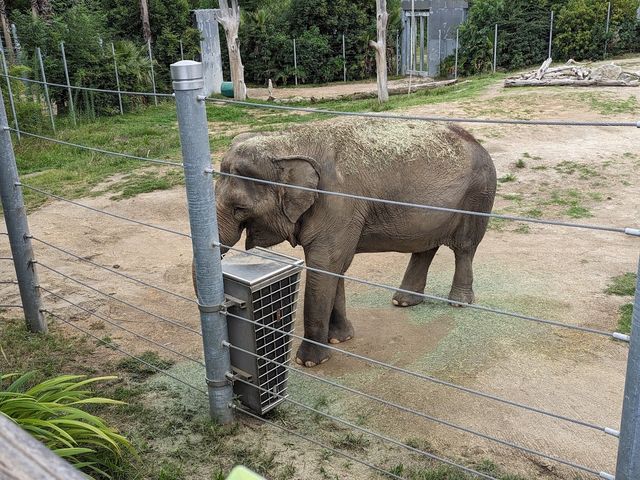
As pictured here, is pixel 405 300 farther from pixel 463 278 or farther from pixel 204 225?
pixel 204 225

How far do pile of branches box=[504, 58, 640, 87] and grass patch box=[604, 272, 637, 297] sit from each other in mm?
11940

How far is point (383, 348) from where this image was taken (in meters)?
4.88

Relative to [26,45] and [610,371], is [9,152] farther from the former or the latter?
[26,45]

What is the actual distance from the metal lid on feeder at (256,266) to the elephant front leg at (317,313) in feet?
2.08

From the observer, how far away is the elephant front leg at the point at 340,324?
196 inches

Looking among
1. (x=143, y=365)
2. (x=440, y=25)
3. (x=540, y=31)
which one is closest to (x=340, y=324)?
(x=143, y=365)

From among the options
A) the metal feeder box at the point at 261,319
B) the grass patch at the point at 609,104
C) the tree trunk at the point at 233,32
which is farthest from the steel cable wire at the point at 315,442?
the tree trunk at the point at 233,32

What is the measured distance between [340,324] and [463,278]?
3.99ft

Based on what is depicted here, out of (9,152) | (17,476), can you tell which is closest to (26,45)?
(9,152)

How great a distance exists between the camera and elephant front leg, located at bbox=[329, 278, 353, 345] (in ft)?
16.3

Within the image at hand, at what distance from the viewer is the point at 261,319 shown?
11.8 ft

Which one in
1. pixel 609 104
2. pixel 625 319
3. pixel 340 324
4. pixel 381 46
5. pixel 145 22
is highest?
pixel 145 22

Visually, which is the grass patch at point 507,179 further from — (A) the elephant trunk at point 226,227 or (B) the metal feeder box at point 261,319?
(B) the metal feeder box at point 261,319

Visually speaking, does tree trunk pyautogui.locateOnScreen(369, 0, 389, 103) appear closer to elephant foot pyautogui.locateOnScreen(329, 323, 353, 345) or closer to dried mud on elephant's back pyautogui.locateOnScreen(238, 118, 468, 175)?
dried mud on elephant's back pyautogui.locateOnScreen(238, 118, 468, 175)
